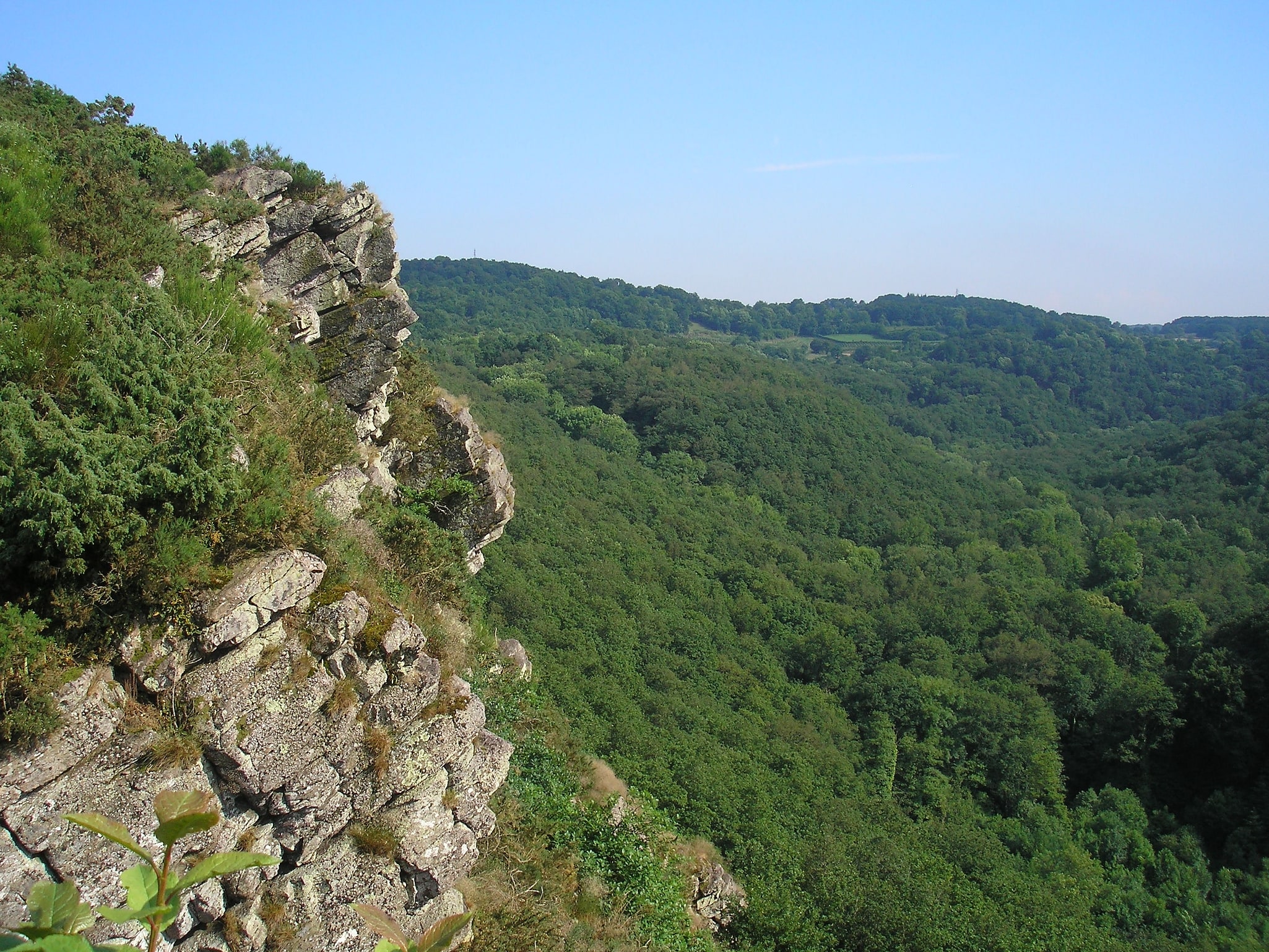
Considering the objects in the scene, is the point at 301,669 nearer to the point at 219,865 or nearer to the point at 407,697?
the point at 407,697

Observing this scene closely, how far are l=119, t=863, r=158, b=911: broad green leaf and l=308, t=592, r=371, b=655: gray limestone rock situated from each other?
5.62 m

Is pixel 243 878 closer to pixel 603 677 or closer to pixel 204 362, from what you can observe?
pixel 204 362

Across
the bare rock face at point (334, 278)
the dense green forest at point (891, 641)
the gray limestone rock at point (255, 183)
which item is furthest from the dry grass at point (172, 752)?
the dense green forest at point (891, 641)

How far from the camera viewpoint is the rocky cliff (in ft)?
19.3

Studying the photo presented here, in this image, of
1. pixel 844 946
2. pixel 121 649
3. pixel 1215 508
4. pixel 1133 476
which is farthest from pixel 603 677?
pixel 1133 476

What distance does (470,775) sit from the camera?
8.37 meters

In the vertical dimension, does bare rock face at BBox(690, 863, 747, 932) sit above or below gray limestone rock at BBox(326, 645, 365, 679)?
below

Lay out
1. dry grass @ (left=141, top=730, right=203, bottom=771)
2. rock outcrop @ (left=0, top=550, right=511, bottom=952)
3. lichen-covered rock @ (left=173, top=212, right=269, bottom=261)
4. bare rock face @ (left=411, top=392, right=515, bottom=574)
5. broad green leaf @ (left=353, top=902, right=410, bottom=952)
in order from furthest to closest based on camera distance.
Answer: bare rock face @ (left=411, top=392, right=515, bottom=574), lichen-covered rock @ (left=173, top=212, right=269, bottom=261), dry grass @ (left=141, top=730, right=203, bottom=771), rock outcrop @ (left=0, top=550, right=511, bottom=952), broad green leaf @ (left=353, top=902, right=410, bottom=952)

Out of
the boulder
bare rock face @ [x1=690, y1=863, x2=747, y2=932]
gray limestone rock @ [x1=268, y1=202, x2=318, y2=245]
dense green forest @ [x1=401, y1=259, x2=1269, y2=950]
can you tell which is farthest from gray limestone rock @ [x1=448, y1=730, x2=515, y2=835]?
gray limestone rock @ [x1=268, y1=202, x2=318, y2=245]

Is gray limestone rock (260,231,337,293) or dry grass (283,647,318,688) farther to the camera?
gray limestone rock (260,231,337,293)

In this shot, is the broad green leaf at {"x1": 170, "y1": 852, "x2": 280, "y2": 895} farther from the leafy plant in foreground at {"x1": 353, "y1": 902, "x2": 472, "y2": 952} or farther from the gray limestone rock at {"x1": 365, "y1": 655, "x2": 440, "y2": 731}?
the gray limestone rock at {"x1": 365, "y1": 655, "x2": 440, "y2": 731}

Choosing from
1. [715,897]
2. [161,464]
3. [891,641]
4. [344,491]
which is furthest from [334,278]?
[891,641]

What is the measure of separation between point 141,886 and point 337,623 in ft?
19.3

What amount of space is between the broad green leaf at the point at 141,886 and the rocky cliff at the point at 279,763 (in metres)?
4.02
